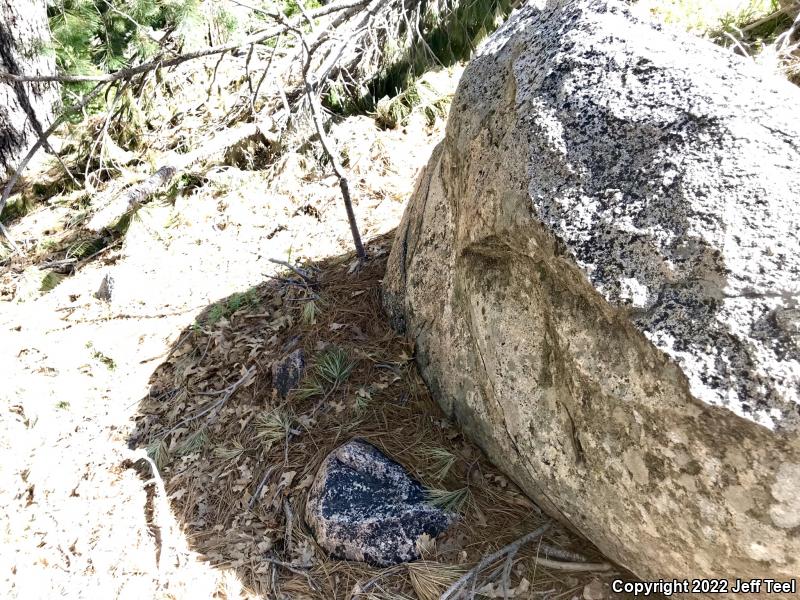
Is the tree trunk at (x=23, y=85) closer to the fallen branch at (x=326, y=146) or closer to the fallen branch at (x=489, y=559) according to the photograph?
the fallen branch at (x=326, y=146)

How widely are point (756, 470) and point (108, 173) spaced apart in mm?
7184

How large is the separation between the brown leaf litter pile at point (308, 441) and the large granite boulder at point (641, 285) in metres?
0.28

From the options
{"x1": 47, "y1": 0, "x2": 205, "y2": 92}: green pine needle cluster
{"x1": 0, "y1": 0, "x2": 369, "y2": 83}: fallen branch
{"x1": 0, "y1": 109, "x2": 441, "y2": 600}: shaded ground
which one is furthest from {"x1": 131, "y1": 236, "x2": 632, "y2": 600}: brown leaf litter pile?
{"x1": 47, "y1": 0, "x2": 205, "y2": 92}: green pine needle cluster

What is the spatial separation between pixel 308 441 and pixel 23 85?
6.59 m

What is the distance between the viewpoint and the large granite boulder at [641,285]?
5.81 ft

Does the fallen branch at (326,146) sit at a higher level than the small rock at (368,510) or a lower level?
higher

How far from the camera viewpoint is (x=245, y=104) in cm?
688

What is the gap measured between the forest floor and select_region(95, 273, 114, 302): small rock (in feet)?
0.20

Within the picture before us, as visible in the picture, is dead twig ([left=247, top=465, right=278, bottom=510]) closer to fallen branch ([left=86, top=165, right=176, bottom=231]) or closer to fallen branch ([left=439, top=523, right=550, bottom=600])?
fallen branch ([left=439, top=523, right=550, bottom=600])

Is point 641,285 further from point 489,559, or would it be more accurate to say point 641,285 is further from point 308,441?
point 308,441

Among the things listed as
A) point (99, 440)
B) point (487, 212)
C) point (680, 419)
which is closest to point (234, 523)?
point (99, 440)

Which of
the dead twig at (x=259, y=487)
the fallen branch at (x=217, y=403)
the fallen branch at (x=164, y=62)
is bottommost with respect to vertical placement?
the dead twig at (x=259, y=487)

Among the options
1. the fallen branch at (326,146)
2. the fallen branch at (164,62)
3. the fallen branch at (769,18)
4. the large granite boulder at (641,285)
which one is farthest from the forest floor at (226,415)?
the fallen branch at (769,18)

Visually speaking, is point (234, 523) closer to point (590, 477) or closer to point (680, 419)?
point (590, 477)
